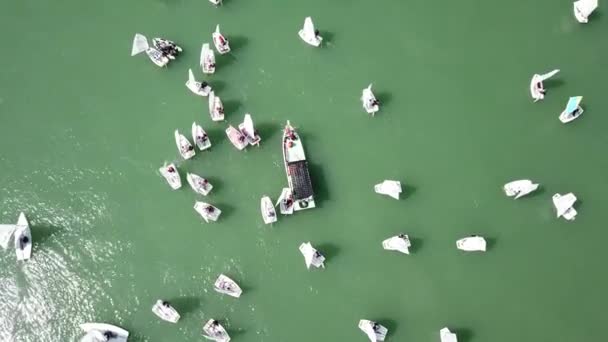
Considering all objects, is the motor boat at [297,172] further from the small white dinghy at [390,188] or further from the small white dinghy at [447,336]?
the small white dinghy at [447,336]

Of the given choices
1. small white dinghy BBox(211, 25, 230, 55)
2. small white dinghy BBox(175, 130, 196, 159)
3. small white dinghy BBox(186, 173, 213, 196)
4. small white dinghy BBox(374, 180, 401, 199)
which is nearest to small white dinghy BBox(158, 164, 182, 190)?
small white dinghy BBox(186, 173, 213, 196)

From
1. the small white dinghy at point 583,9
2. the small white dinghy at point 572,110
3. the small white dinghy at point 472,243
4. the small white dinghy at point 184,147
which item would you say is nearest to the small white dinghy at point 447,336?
the small white dinghy at point 472,243

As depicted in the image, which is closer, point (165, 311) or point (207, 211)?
point (165, 311)

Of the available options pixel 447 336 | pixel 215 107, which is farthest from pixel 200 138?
pixel 447 336

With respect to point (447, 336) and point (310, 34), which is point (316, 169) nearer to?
point (310, 34)

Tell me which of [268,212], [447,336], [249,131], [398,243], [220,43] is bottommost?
[447,336]

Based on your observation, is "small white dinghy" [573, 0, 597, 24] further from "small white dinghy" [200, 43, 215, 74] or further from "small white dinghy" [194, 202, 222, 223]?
"small white dinghy" [194, 202, 222, 223]
